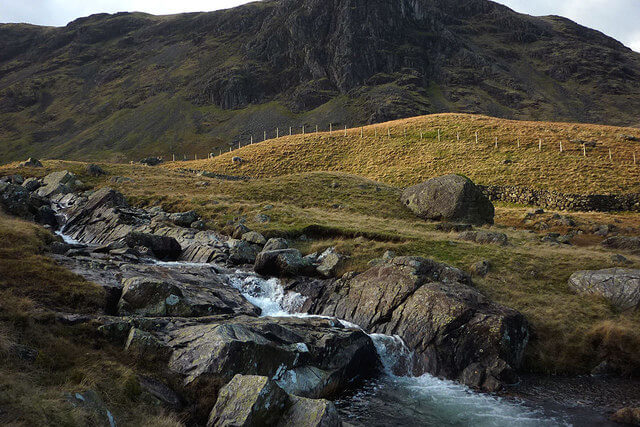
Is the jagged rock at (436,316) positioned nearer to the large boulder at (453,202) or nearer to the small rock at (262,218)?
the small rock at (262,218)

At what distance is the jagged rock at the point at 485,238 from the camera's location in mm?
28480

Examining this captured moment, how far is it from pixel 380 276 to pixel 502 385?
7474 mm

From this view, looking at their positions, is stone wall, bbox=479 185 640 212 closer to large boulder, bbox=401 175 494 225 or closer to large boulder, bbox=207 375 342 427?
large boulder, bbox=401 175 494 225

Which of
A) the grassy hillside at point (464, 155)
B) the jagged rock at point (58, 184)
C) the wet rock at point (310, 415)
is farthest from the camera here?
the grassy hillside at point (464, 155)

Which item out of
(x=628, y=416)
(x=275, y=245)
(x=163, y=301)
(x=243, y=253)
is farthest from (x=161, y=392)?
(x=275, y=245)

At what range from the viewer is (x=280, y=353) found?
1273cm

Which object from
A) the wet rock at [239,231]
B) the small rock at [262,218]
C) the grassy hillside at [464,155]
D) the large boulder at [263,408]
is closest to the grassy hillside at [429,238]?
the small rock at [262,218]

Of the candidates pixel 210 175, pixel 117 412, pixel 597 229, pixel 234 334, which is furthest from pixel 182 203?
pixel 597 229

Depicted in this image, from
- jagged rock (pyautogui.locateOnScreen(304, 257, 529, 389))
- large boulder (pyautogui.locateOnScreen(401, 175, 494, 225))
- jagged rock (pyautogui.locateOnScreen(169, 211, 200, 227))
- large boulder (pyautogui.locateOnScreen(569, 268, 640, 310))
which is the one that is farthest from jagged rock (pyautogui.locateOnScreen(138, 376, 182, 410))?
large boulder (pyautogui.locateOnScreen(401, 175, 494, 225))

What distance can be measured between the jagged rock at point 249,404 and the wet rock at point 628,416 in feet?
36.2

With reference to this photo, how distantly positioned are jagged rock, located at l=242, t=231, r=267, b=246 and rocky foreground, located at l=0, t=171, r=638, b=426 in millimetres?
106

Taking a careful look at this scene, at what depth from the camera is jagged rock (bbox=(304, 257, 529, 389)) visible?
15.4m

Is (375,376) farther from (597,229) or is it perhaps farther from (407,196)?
(597,229)

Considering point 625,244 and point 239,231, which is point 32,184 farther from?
point 625,244
